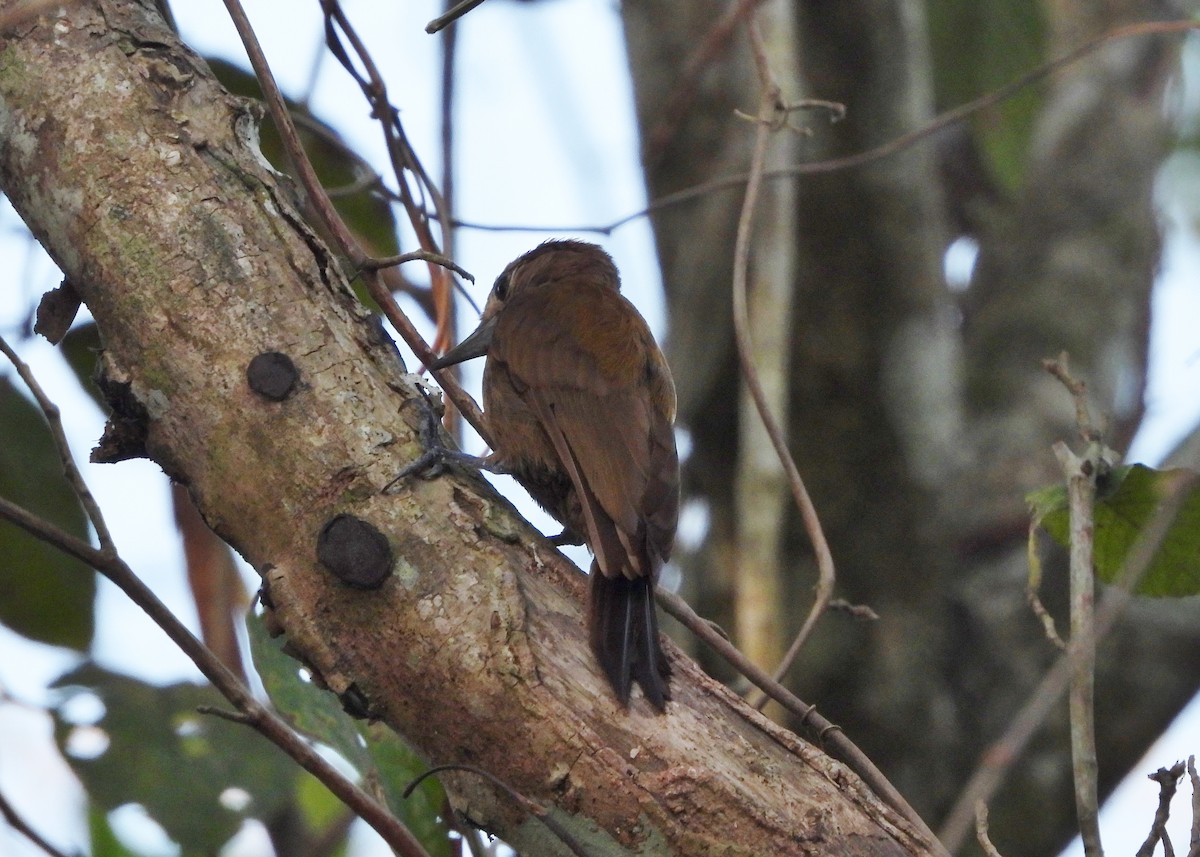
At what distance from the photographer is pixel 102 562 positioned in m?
1.73

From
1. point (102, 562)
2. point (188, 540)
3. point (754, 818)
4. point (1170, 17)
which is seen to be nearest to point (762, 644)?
point (188, 540)

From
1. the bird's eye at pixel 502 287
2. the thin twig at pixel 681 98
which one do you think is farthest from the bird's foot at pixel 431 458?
the thin twig at pixel 681 98

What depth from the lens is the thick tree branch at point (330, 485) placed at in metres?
1.74

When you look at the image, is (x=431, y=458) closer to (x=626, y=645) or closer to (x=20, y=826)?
(x=626, y=645)

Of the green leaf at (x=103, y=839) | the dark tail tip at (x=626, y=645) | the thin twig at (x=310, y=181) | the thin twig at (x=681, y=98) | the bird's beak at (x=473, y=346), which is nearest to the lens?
the dark tail tip at (x=626, y=645)

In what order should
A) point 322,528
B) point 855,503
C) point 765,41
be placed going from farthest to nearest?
1. point 855,503
2. point 765,41
3. point 322,528

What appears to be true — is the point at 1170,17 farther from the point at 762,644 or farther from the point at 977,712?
the point at 762,644

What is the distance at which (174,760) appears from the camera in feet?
9.09

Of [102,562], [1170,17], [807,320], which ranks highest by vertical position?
[1170,17]

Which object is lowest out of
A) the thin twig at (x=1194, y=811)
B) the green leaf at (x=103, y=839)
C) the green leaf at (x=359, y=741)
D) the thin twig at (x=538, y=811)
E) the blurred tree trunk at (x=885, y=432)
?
the green leaf at (x=103, y=839)

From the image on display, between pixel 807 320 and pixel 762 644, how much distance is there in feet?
5.21

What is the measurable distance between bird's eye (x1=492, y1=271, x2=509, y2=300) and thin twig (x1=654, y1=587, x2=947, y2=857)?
1.29 metres

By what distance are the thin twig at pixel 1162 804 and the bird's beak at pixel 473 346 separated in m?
1.55

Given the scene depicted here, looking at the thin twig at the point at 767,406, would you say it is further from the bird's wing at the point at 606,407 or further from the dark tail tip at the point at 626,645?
the dark tail tip at the point at 626,645
